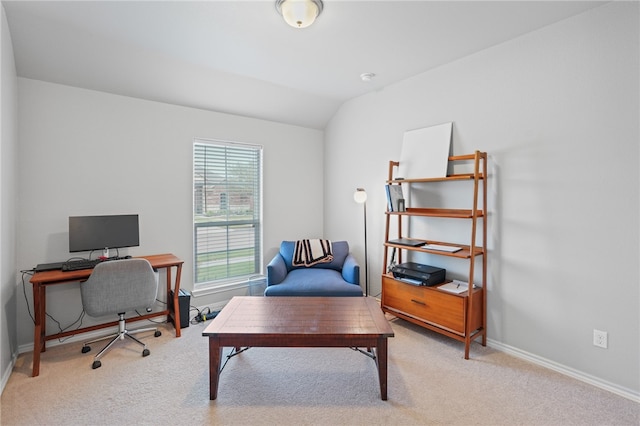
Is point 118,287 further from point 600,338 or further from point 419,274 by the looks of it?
point 600,338

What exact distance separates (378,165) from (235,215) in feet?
6.14

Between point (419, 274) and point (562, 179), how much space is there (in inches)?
51.9

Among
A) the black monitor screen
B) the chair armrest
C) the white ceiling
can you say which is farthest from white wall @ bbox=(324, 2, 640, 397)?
the black monitor screen

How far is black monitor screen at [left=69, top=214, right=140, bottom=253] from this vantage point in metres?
2.66

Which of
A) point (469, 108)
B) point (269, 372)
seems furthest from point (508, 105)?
point (269, 372)

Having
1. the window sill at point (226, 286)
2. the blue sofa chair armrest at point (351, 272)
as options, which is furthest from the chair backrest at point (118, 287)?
the blue sofa chair armrest at point (351, 272)

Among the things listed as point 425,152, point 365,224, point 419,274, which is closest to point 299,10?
point 425,152

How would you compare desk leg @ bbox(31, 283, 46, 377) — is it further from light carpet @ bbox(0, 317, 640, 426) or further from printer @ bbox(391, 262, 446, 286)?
printer @ bbox(391, 262, 446, 286)

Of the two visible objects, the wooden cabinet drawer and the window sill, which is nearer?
the wooden cabinet drawer

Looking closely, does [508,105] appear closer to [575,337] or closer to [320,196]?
[575,337]

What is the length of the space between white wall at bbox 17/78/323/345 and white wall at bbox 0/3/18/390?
132mm

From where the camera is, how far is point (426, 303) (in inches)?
110

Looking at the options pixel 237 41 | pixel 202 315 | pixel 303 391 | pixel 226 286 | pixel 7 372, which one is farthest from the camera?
pixel 226 286

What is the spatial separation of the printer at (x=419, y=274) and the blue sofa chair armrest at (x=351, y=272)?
0.38 m
